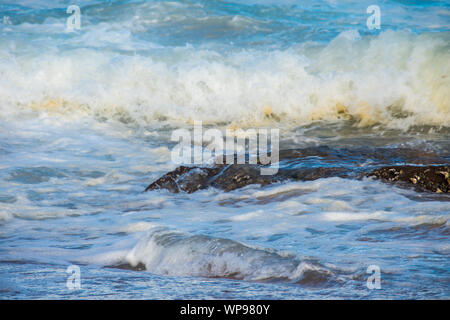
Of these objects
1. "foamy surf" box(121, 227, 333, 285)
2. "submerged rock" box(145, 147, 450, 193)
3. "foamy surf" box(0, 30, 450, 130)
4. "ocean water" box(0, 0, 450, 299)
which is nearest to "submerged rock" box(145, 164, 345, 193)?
"submerged rock" box(145, 147, 450, 193)

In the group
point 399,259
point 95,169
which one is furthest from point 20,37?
point 399,259

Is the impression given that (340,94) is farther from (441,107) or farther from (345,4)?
(345,4)

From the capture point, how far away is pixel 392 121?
26.8 feet

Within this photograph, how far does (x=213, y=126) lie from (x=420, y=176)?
4.57 meters

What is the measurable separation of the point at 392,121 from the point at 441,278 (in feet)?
18.9

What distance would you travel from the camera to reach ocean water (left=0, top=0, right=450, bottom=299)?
9.62 feet

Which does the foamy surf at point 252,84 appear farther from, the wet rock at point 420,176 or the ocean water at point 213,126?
the wet rock at point 420,176

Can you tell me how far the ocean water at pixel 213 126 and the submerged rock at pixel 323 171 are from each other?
0.46 ft

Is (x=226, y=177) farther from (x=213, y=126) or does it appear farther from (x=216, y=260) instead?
(x=213, y=126)

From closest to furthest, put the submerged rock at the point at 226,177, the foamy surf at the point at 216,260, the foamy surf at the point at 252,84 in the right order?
the foamy surf at the point at 216,260
the submerged rock at the point at 226,177
the foamy surf at the point at 252,84

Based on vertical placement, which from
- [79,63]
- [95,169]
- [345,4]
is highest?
[345,4]

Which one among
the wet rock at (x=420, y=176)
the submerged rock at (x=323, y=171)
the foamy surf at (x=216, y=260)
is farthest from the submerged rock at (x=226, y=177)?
the foamy surf at (x=216, y=260)

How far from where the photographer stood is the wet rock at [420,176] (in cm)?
448

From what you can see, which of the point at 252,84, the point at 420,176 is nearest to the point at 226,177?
the point at 420,176
